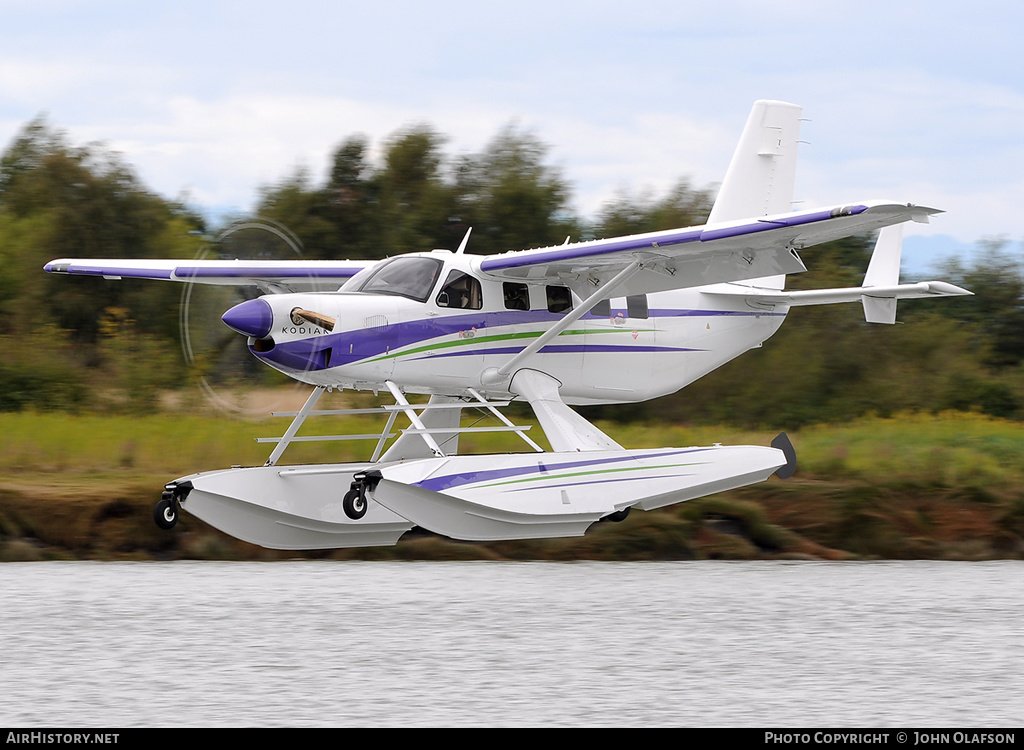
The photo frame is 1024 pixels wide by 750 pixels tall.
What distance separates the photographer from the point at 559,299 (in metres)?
14.0

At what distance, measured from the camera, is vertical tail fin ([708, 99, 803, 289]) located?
15.8 m

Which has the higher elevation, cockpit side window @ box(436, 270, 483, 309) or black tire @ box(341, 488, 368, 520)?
cockpit side window @ box(436, 270, 483, 309)

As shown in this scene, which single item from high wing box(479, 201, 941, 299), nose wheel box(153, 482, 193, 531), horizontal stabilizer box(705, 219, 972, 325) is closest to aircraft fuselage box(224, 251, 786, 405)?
horizontal stabilizer box(705, 219, 972, 325)

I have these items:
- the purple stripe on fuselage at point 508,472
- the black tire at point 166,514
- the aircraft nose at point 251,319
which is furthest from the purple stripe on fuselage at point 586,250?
the black tire at point 166,514

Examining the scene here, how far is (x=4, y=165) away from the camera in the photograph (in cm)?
3366

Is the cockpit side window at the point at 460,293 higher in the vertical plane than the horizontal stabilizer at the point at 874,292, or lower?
higher

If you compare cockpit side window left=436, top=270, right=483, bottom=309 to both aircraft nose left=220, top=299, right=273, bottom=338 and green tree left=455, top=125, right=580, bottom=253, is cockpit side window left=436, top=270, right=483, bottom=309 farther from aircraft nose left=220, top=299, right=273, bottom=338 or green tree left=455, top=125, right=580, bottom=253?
green tree left=455, top=125, right=580, bottom=253

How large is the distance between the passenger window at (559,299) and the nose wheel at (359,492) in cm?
323

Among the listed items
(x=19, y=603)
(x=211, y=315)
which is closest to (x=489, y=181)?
(x=211, y=315)

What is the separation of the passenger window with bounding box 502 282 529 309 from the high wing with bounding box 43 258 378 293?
5.83 feet

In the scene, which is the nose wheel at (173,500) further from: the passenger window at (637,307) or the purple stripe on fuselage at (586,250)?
the passenger window at (637,307)

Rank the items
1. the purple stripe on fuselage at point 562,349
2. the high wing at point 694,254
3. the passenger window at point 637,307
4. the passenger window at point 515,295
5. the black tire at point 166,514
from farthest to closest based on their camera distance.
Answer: the passenger window at point 637,307
the passenger window at point 515,295
the purple stripe on fuselage at point 562,349
the black tire at point 166,514
the high wing at point 694,254

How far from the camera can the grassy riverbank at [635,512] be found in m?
15.0

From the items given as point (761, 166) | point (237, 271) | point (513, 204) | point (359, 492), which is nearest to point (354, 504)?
point (359, 492)
